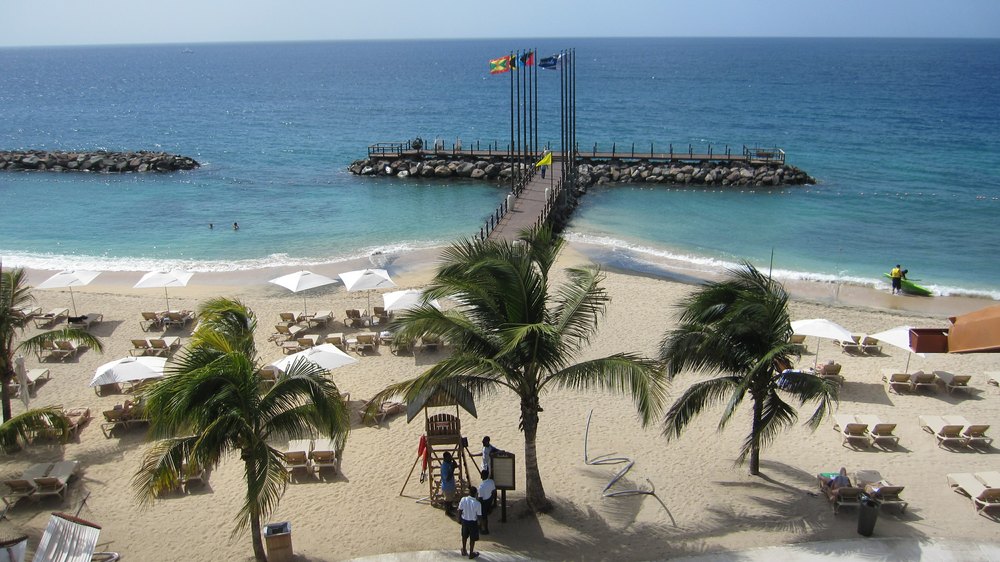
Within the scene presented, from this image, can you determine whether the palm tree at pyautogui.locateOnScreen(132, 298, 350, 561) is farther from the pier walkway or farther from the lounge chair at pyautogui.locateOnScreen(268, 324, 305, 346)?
the pier walkway

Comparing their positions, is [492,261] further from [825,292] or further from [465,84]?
[465,84]

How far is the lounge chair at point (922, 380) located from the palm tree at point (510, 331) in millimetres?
8602

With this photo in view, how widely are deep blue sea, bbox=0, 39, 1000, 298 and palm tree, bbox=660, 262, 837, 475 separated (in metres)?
17.3

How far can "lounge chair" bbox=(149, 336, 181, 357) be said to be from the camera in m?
18.1

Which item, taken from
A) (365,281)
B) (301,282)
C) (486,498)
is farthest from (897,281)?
(486,498)


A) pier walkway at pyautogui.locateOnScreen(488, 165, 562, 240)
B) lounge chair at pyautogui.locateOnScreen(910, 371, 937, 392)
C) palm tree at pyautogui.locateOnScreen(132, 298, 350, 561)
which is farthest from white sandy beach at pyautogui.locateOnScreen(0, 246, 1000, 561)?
pier walkway at pyautogui.locateOnScreen(488, 165, 562, 240)

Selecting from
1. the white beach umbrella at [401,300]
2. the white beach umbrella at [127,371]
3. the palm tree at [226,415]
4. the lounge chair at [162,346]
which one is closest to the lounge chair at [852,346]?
the white beach umbrella at [401,300]

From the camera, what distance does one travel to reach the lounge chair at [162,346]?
18.1 m

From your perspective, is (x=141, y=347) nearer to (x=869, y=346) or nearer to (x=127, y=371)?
(x=127, y=371)

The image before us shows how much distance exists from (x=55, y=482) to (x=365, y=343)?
7533 millimetres

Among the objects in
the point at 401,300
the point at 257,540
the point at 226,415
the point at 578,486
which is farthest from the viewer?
the point at 401,300

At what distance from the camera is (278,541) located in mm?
9992

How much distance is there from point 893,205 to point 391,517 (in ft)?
118

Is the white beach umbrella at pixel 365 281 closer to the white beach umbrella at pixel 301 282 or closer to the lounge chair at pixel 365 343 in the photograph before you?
the white beach umbrella at pixel 301 282
